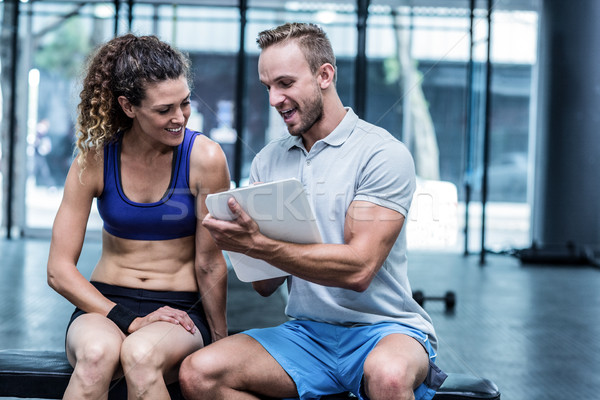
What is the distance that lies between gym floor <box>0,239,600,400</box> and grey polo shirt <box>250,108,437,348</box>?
3.71 feet

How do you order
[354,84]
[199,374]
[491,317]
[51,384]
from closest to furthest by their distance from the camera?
[199,374] → [51,384] → [491,317] → [354,84]

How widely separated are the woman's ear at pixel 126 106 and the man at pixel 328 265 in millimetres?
341

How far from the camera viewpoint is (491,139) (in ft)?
22.7

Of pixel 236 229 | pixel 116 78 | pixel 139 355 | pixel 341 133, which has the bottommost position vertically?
pixel 139 355

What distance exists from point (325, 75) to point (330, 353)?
69cm

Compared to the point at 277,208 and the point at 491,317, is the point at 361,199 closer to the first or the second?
the point at 277,208

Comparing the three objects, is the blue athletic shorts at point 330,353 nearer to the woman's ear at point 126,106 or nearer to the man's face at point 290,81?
the man's face at point 290,81

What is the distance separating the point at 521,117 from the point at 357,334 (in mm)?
5825

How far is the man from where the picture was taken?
1525mm

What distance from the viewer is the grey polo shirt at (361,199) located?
1.64 m

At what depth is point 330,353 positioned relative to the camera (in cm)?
166

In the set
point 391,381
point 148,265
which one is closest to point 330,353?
point 391,381

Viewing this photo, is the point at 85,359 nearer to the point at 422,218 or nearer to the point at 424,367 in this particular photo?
the point at 424,367

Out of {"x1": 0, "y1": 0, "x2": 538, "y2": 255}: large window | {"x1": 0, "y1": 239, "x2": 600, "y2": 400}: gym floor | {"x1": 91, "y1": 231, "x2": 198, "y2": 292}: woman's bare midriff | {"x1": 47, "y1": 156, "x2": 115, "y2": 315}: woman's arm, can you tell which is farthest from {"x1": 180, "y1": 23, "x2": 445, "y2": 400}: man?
{"x1": 0, "y1": 0, "x2": 538, "y2": 255}: large window
